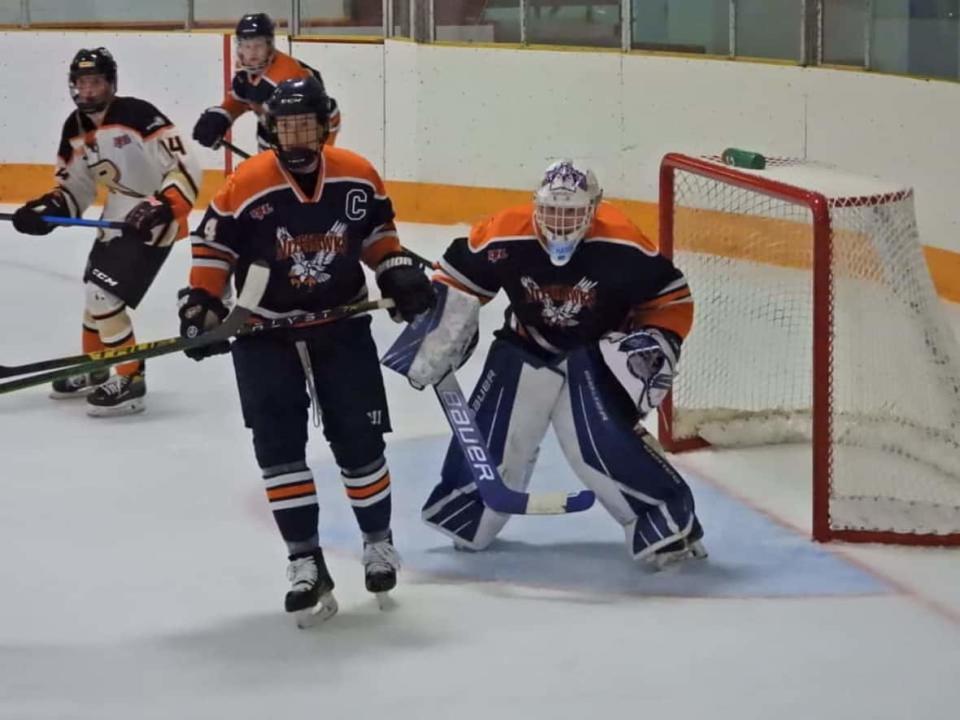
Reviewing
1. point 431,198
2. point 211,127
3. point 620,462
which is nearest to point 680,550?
point 620,462

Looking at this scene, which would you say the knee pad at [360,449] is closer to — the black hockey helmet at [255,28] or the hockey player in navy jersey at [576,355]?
the hockey player in navy jersey at [576,355]

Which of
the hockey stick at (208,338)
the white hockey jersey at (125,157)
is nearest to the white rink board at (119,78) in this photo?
the white hockey jersey at (125,157)

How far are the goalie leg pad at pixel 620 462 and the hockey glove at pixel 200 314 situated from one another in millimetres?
717

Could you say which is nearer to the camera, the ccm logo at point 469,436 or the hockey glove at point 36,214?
the ccm logo at point 469,436

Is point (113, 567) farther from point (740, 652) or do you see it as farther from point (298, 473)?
point (740, 652)

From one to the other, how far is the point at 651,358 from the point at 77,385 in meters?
2.22

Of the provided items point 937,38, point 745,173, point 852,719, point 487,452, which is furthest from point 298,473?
point 937,38

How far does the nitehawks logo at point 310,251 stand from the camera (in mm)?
3150

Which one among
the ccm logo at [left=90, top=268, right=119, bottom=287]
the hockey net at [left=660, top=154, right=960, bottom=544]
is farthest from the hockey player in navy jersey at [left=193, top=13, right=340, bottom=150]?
the hockey net at [left=660, top=154, right=960, bottom=544]

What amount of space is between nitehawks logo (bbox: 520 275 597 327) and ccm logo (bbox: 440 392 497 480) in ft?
0.78

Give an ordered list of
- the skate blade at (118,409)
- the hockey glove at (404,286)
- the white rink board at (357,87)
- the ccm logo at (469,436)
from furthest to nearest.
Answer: the white rink board at (357,87) → the skate blade at (118,409) → the ccm logo at (469,436) → the hockey glove at (404,286)

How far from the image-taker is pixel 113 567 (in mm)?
3609

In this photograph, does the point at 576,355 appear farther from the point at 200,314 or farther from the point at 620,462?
the point at 200,314

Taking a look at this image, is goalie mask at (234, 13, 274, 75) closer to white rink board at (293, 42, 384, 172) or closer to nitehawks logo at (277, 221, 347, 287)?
white rink board at (293, 42, 384, 172)
